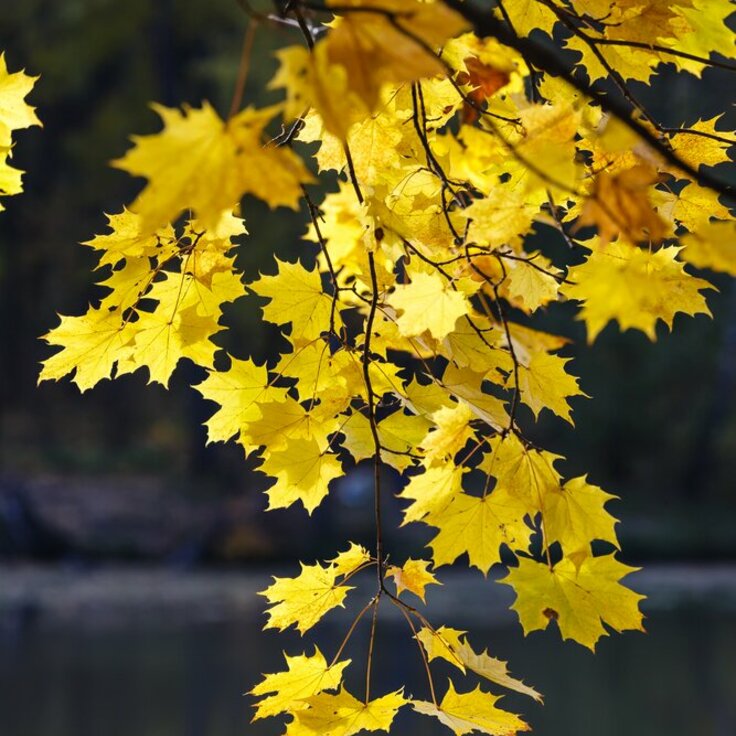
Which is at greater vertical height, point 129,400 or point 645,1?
→ point 645,1

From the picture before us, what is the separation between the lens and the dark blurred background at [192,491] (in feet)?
20.6

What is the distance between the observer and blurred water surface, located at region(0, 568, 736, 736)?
19.0ft

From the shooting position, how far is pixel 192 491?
36.4ft

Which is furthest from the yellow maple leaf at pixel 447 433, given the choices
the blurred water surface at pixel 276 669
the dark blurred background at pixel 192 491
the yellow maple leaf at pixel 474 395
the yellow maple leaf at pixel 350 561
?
the blurred water surface at pixel 276 669

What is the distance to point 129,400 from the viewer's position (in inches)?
546

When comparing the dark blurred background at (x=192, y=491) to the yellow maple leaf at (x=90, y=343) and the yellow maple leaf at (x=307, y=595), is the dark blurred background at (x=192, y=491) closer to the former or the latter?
the yellow maple leaf at (x=90, y=343)

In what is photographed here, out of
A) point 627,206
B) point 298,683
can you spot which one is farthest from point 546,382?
point 627,206

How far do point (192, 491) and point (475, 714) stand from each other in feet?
33.4

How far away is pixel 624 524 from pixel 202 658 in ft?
16.0

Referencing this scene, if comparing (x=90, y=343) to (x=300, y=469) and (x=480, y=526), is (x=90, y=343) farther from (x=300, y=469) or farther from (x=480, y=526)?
(x=480, y=526)

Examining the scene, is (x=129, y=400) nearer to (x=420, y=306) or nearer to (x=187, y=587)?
(x=187, y=587)

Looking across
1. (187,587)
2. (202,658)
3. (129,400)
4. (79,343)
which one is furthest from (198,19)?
(79,343)

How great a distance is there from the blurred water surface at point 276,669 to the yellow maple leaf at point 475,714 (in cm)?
482

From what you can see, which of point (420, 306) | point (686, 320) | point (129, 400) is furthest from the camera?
point (129, 400)
